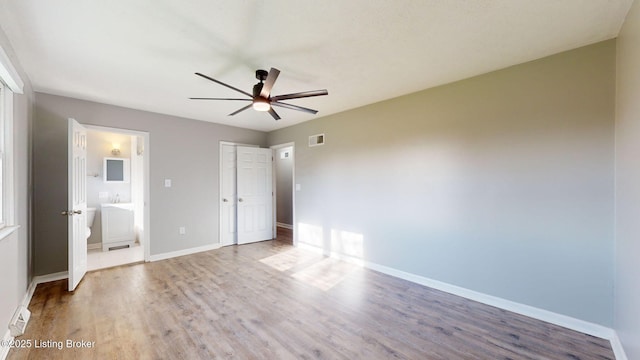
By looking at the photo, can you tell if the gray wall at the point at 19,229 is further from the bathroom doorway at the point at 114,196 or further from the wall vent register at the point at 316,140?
the wall vent register at the point at 316,140

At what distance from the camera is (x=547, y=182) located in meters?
2.41

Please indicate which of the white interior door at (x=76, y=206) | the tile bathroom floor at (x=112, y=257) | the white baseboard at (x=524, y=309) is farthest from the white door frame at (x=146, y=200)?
the white baseboard at (x=524, y=309)

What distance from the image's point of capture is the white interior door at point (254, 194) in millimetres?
5305

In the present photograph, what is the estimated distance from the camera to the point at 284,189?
7.38 meters

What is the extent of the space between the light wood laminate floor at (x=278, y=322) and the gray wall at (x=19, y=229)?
0.32 metres

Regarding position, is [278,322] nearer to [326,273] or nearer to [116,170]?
[326,273]

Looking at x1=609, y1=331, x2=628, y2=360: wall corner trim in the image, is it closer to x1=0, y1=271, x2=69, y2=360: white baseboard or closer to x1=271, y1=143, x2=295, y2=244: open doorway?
x1=0, y1=271, x2=69, y2=360: white baseboard

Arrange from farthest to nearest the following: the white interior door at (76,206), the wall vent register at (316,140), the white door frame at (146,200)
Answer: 1. the wall vent register at (316,140)
2. the white door frame at (146,200)
3. the white interior door at (76,206)

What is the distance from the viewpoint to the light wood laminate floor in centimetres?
201

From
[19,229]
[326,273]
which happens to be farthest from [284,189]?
[19,229]

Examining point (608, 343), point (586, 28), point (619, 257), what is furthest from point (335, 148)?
point (608, 343)

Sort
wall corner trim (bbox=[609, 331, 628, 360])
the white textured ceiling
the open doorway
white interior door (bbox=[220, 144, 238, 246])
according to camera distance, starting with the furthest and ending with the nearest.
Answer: the open doorway < white interior door (bbox=[220, 144, 238, 246]) < wall corner trim (bbox=[609, 331, 628, 360]) < the white textured ceiling

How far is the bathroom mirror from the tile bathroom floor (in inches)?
55.6

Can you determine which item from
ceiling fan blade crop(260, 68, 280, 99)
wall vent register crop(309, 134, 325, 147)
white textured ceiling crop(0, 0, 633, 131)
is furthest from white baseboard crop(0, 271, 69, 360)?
wall vent register crop(309, 134, 325, 147)
